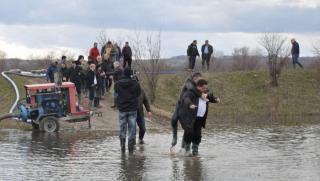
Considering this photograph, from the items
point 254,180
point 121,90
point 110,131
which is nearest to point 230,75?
point 110,131

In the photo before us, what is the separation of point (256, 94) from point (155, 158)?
80.9 feet

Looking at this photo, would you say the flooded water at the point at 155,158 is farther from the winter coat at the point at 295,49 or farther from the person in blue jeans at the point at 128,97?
the winter coat at the point at 295,49

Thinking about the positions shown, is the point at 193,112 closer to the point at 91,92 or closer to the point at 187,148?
the point at 187,148

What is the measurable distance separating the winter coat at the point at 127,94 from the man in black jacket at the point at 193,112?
1.08 m

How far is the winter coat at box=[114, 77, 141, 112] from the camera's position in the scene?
1384 cm

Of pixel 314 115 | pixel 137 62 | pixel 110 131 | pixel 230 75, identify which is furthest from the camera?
pixel 230 75

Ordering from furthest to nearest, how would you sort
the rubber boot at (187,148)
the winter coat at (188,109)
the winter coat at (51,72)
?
the winter coat at (51,72) → the rubber boot at (187,148) → the winter coat at (188,109)

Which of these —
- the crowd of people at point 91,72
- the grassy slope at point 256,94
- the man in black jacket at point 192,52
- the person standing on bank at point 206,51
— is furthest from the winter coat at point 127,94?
the person standing on bank at point 206,51

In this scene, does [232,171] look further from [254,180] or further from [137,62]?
[137,62]

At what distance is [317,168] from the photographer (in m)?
11.6

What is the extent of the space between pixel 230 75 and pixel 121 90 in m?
26.5

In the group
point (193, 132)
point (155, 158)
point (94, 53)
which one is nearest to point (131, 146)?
point (155, 158)

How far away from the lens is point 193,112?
518 inches

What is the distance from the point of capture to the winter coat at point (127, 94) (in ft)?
45.4
